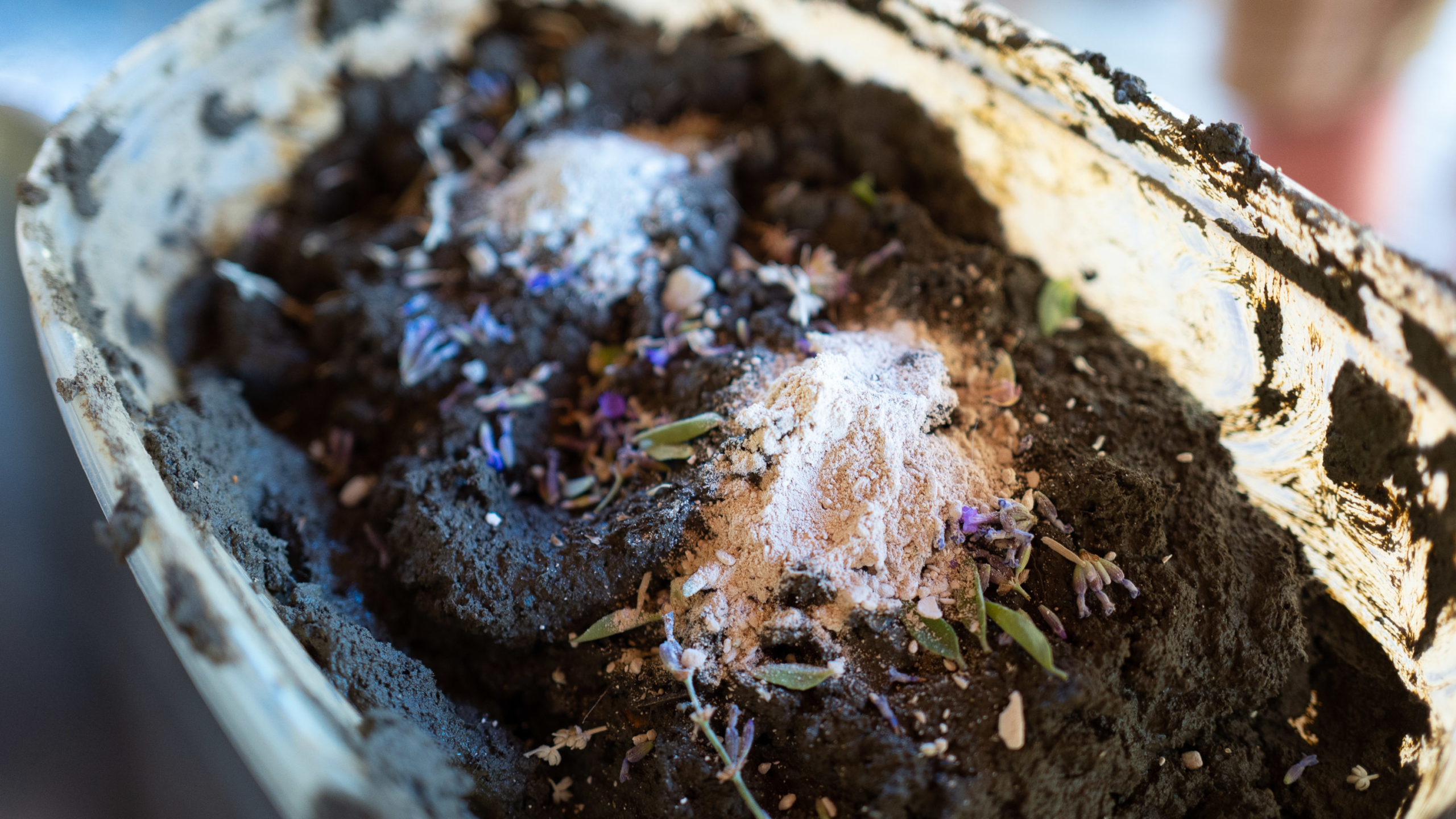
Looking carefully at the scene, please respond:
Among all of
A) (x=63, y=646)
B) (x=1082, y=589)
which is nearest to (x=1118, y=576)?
(x=1082, y=589)

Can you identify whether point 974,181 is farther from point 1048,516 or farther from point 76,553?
point 76,553

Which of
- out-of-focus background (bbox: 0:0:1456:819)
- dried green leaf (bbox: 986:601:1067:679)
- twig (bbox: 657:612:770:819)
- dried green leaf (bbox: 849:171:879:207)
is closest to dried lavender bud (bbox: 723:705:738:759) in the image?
twig (bbox: 657:612:770:819)

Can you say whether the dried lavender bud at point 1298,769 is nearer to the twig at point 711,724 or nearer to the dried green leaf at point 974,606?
the dried green leaf at point 974,606

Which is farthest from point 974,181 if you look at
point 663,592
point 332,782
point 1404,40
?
point 1404,40

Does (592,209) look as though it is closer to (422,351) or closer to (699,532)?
(422,351)

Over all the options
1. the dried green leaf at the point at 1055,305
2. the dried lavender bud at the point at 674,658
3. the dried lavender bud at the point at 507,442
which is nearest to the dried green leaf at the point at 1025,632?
the dried lavender bud at the point at 674,658

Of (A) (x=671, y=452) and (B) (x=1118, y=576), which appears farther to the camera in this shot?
(A) (x=671, y=452)
